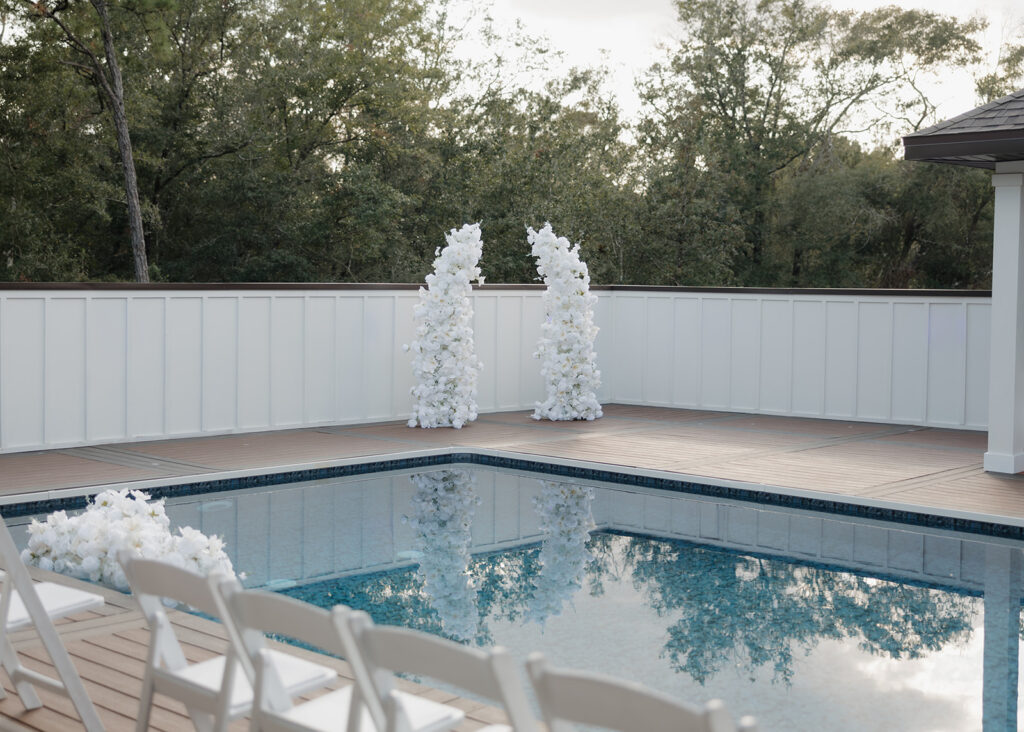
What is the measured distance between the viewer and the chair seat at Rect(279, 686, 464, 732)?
260cm

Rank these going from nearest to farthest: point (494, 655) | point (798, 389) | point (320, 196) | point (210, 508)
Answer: point (494, 655), point (210, 508), point (798, 389), point (320, 196)

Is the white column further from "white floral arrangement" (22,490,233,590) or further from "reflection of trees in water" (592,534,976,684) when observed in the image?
"white floral arrangement" (22,490,233,590)

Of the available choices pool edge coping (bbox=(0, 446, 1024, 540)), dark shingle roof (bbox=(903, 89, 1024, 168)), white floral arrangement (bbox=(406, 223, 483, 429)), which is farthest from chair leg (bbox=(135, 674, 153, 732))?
white floral arrangement (bbox=(406, 223, 483, 429))

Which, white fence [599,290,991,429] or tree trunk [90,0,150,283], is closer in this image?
white fence [599,290,991,429]

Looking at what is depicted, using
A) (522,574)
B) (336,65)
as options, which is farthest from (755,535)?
(336,65)

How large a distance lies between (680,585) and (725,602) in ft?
1.17

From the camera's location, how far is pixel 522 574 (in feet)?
20.5

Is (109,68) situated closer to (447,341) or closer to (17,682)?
(447,341)

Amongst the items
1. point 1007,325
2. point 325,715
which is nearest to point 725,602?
point 325,715

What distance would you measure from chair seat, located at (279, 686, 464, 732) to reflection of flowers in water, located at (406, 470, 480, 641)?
2437 mm

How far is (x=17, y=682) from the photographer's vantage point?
11.9ft

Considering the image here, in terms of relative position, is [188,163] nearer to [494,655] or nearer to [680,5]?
[680,5]

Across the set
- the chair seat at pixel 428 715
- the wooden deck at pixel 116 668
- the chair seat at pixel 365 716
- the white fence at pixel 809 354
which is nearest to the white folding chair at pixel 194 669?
the chair seat at pixel 365 716

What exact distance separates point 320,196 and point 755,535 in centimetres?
1575
